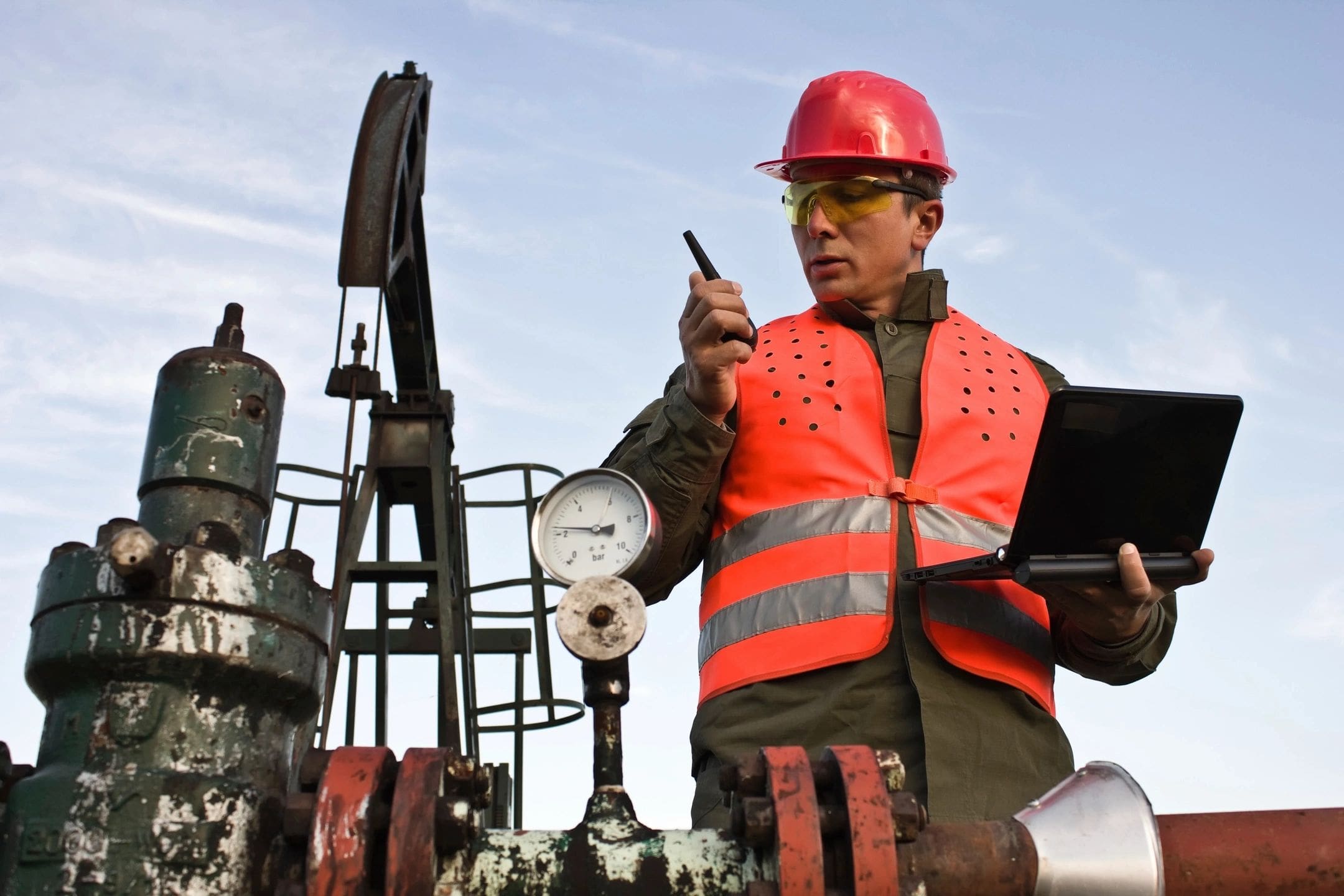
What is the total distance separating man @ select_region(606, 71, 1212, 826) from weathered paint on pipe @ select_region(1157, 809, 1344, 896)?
627 mm

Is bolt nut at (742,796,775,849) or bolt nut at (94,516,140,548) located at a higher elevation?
bolt nut at (94,516,140,548)

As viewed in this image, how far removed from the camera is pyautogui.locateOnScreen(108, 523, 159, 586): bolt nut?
1.36m

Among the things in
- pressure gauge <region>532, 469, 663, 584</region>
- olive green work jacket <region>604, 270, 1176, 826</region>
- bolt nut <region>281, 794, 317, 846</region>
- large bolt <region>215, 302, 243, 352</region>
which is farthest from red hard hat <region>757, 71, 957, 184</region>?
bolt nut <region>281, 794, 317, 846</region>

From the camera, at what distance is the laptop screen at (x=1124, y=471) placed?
1.93m

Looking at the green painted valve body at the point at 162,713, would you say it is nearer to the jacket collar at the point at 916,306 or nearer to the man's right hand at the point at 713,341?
the man's right hand at the point at 713,341

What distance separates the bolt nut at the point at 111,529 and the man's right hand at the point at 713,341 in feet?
3.57

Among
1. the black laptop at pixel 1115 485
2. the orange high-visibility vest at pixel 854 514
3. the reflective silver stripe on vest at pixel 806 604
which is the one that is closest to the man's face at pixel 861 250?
the orange high-visibility vest at pixel 854 514

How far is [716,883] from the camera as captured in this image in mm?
1392

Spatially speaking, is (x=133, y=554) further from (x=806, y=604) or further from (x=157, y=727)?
(x=806, y=604)

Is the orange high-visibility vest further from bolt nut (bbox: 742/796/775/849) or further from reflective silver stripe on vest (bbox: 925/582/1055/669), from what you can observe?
bolt nut (bbox: 742/796/775/849)

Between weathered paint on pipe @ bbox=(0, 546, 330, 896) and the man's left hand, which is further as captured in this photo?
the man's left hand

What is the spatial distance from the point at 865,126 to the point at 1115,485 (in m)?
1.21

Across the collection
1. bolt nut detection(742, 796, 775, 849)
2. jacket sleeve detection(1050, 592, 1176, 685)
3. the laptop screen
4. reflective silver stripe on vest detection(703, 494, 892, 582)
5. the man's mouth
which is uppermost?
the man's mouth

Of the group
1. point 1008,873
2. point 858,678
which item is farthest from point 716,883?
point 858,678
